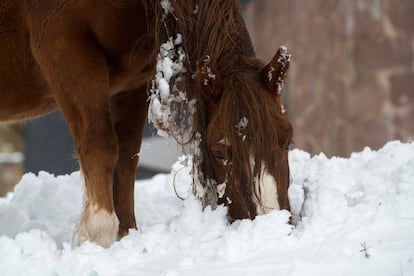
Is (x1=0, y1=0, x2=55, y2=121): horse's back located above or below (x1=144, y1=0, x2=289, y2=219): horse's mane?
above

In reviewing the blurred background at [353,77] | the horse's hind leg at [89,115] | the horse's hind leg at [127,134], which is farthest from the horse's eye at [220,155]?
the blurred background at [353,77]

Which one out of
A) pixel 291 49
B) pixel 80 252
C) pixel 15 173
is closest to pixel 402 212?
pixel 80 252

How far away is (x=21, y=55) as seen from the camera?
3.76 metres

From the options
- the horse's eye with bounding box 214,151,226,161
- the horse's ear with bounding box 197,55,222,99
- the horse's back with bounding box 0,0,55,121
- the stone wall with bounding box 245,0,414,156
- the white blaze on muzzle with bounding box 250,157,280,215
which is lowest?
the white blaze on muzzle with bounding box 250,157,280,215

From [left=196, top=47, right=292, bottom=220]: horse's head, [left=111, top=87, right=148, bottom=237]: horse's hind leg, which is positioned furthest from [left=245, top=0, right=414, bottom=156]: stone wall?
[left=196, top=47, right=292, bottom=220]: horse's head

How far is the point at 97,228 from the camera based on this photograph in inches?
136

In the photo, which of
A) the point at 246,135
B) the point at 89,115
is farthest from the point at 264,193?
the point at 89,115

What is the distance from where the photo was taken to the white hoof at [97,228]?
345 centimetres

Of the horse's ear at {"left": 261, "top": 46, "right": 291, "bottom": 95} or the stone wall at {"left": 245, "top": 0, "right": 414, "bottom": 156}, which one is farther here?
the stone wall at {"left": 245, "top": 0, "right": 414, "bottom": 156}

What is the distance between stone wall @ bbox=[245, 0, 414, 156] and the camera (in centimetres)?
796

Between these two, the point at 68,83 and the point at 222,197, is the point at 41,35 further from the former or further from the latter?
the point at 222,197

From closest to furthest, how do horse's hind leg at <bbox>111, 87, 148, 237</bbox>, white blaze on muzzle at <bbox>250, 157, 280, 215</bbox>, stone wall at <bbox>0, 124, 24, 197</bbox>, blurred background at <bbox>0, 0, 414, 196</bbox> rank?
white blaze on muzzle at <bbox>250, 157, 280, 215</bbox> → horse's hind leg at <bbox>111, 87, 148, 237</bbox> → blurred background at <bbox>0, 0, 414, 196</bbox> → stone wall at <bbox>0, 124, 24, 197</bbox>

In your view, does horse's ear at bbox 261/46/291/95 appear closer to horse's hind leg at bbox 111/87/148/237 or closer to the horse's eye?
the horse's eye

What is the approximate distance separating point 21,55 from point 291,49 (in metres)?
5.68
